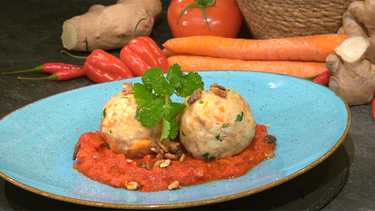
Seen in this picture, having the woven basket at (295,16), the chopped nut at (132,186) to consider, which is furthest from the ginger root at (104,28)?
the chopped nut at (132,186)

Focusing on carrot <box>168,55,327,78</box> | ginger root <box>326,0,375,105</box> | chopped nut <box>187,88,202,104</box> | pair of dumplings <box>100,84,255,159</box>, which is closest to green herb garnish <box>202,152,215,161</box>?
pair of dumplings <box>100,84,255,159</box>

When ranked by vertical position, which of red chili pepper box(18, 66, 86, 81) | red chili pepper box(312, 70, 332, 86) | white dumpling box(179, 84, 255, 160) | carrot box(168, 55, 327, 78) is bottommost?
red chili pepper box(18, 66, 86, 81)

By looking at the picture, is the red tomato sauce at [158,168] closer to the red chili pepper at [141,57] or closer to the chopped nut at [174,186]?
the chopped nut at [174,186]

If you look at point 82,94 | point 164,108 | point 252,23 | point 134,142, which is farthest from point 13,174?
point 252,23

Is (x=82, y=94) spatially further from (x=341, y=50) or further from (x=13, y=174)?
(x=341, y=50)

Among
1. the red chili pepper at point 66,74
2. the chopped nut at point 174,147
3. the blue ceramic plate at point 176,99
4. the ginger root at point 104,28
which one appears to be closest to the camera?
the blue ceramic plate at point 176,99

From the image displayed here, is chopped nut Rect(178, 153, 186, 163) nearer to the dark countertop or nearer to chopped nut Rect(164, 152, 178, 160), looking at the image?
chopped nut Rect(164, 152, 178, 160)
